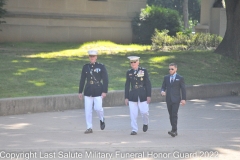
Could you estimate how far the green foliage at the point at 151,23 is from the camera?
93.8ft

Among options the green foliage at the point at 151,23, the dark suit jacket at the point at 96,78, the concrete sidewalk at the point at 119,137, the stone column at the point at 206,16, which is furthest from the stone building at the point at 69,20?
the dark suit jacket at the point at 96,78

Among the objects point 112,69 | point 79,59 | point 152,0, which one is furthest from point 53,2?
point 152,0

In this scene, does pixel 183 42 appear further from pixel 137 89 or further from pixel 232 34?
pixel 137 89

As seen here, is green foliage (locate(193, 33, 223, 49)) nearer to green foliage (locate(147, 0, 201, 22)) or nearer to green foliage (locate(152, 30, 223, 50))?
green foliage (locate(152, 30, 223, 50))

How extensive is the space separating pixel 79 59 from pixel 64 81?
3.67 meters

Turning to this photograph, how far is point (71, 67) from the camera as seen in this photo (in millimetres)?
18141

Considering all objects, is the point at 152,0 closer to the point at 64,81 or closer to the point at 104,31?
the point at 104,31

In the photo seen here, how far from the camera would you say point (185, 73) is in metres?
19.2

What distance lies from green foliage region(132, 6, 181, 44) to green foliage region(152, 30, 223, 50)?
→ 2338 mm

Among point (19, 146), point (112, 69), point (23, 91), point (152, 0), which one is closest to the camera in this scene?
point (19, 146)

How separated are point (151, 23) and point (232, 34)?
22.3 ft

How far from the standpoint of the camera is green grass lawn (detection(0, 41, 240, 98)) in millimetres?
15594

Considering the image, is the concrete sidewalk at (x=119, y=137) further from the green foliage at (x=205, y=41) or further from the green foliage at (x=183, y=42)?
the green foliage at (x=205, y=41)

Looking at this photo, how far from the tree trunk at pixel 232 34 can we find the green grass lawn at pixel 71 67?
54 centimetres
